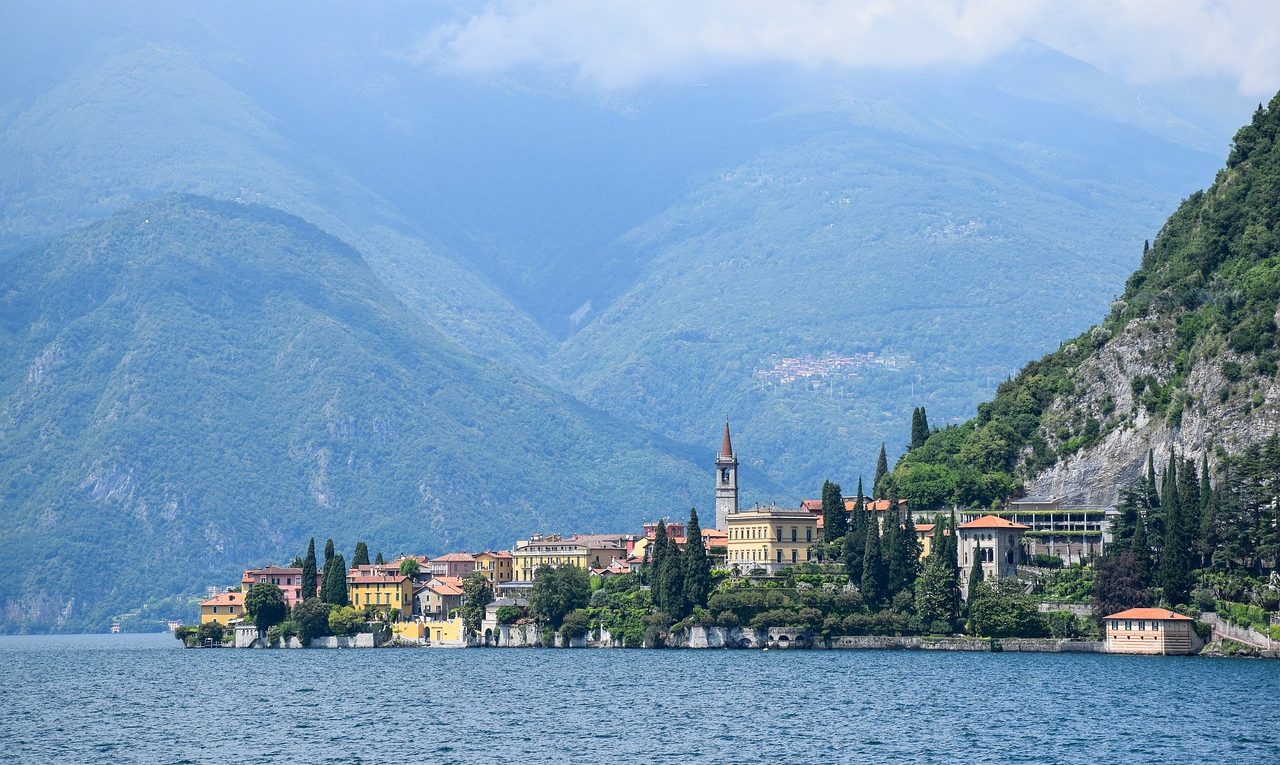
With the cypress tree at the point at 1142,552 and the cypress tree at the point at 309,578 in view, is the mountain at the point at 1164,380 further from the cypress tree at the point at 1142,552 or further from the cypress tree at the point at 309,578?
the cypress tree at the point at 309,578

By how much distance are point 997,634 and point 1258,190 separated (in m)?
40.7

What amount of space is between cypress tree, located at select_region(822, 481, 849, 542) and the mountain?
516cm

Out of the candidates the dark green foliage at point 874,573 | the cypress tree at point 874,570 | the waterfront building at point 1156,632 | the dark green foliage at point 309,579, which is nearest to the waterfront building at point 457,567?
the dark green foliage at point 309,579

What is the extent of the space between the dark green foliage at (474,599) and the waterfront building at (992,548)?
3811 cm

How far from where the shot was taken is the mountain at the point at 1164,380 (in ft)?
462

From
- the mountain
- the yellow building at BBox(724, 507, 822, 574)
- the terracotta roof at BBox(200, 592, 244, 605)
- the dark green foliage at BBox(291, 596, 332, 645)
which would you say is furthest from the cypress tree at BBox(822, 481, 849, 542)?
the terracotta roof at BBox(200, 592, 244, 605)

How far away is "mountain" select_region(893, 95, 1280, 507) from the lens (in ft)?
462

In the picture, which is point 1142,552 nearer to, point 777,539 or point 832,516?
point 832,516

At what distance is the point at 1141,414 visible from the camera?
149m

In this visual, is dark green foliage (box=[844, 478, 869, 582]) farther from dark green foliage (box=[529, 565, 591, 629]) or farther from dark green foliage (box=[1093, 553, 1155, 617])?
dark green foliage (box=[529, 565, 591, 629])

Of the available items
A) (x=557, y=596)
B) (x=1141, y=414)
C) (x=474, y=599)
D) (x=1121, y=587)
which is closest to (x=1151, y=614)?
(x=1121, y=587)

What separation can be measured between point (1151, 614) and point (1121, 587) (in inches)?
141

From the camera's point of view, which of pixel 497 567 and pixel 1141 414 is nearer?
pixel 1141 414

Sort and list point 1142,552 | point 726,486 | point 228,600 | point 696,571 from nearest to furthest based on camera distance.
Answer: point 1142,552
point 696,571
point 228,600
point 726,486
